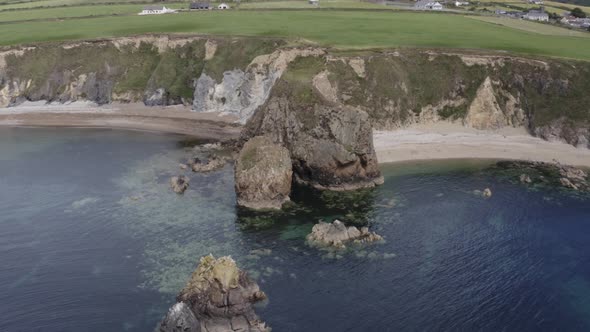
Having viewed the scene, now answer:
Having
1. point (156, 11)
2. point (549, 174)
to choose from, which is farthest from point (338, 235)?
point (156, 11)

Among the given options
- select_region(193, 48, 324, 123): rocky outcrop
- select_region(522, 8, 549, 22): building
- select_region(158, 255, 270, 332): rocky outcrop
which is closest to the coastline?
select_region(193, 48, 324, 123): rocky outcrop

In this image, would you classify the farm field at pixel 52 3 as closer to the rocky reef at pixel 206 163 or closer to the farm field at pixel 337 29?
the farm field at pixel 337 29

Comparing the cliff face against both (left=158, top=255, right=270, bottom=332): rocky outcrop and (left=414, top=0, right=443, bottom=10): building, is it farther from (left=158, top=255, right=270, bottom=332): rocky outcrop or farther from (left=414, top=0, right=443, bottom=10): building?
(left=414, top=0, right=443, bottom=10): building

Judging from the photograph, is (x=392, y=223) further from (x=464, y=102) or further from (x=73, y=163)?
(x=73, y=163)

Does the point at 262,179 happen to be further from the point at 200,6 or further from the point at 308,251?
the point at 200,6

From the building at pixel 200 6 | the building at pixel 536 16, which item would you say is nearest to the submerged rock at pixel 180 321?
the building at pixel 200 6

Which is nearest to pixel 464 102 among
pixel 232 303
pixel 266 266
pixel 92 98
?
pixel 266 266
